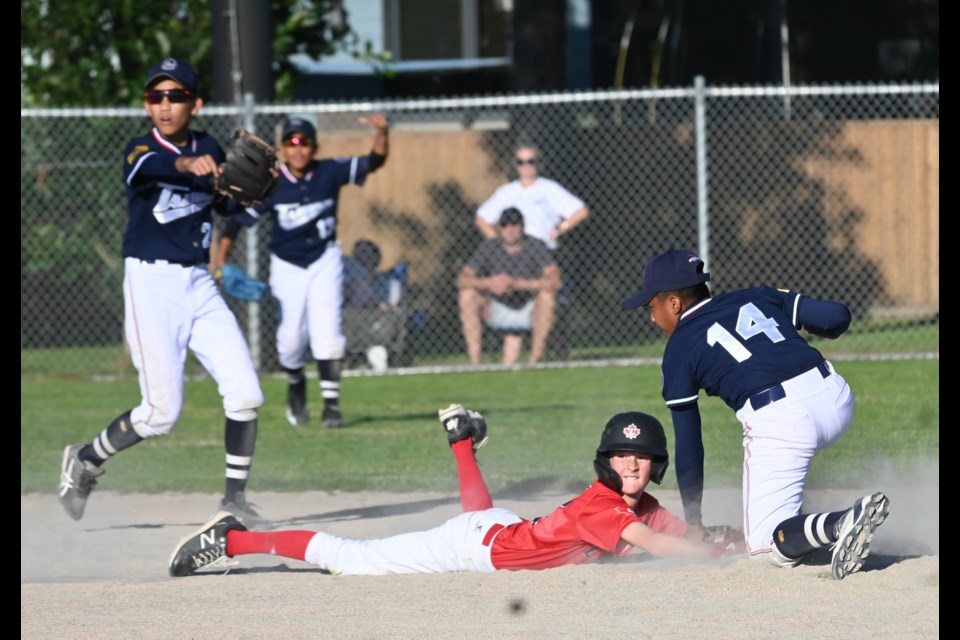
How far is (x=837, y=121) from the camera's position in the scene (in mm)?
15203

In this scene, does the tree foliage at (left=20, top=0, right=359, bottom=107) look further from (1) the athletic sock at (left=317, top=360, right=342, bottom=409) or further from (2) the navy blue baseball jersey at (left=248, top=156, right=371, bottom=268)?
(1) the athletic sock at (left=317, top=360, right=342, bottom=409)

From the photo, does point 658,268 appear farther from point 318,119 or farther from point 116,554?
point 318,119

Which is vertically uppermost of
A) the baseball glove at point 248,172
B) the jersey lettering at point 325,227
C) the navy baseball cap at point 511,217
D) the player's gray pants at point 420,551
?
the baseball glove at point 248,172

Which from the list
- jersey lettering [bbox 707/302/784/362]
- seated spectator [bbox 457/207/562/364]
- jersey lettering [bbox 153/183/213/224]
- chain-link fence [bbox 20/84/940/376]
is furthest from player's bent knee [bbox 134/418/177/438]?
chain-link fence [bbox 20/84/940/376]

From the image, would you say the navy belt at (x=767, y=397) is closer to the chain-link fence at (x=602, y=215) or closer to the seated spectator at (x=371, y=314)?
the seated spectator at (x=371, y=314)

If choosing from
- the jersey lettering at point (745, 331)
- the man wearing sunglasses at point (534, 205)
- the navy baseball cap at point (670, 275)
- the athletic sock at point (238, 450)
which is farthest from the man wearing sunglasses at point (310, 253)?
the jersey lettering at point (745, 331)

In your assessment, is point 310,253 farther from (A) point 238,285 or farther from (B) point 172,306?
(B) point 172,306

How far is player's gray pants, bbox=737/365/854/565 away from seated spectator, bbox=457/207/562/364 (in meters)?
7.57

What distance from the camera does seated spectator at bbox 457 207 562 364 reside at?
13281mm

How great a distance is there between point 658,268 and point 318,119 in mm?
12608

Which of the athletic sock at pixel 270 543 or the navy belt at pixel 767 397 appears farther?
the athletic sock at pixel 270 543

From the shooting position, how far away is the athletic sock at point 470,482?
635 cm

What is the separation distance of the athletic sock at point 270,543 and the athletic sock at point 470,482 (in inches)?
28.5

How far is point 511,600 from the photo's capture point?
5203mm
